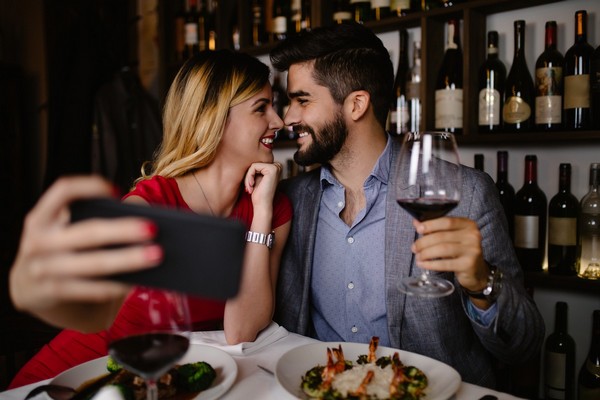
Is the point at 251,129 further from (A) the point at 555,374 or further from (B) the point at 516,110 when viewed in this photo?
(A) the point at 555,374

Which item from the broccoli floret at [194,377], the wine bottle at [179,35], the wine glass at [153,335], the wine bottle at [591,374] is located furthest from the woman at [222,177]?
the wine bottle at [179,35]

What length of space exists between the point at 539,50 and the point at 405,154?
139cm

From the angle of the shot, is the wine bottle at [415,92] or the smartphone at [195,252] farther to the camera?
the wine bottle at [415,92]

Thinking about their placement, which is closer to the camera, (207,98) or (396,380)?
(396,380)

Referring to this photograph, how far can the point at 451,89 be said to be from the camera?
2.08 m

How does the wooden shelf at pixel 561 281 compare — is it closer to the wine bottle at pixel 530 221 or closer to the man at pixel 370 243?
the wine bottle at pixel 530 221

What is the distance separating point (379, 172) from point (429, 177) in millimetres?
695

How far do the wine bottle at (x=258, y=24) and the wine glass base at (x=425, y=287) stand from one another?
2.13m

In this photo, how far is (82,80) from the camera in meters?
3.15

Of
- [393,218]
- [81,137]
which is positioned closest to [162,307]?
Result: [393,218]

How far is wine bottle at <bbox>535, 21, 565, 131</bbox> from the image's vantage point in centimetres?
186

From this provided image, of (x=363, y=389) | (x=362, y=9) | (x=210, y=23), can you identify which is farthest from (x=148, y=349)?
(x=210, y=23)

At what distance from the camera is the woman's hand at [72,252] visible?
52 cm

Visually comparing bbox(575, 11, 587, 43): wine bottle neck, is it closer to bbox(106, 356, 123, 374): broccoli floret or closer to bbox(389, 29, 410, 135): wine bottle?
bbox(389, 29, 410, 135): wine bottle
